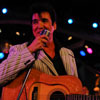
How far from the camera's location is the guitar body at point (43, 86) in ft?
3.46

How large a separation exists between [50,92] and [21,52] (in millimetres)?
330

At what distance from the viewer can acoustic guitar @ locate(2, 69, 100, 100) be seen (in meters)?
1.05

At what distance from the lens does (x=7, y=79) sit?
3.57 feet

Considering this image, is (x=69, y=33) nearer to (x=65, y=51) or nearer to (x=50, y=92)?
(x=65, y=51)

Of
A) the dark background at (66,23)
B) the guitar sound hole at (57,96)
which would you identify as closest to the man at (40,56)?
the guitar sound hole at (57,96)

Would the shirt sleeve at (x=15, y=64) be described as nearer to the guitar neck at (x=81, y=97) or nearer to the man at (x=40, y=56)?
the man at (x=40, y=56)

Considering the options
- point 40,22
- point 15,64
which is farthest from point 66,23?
point 15,64

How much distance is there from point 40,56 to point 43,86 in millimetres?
372

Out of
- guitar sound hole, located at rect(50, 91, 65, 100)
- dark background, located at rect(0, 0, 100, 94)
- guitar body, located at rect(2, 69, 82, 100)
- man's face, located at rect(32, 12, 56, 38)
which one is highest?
dark background, located at rect(0, 0, 100, 94)

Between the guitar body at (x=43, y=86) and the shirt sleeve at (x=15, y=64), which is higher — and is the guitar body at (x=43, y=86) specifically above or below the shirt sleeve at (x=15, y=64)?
below

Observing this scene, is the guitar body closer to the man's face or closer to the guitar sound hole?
the guitar sound hole

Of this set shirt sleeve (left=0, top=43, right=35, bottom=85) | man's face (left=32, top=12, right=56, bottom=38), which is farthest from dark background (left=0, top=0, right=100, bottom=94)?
shirt sleeve (left=0, top=43, right=35, bottom=85)

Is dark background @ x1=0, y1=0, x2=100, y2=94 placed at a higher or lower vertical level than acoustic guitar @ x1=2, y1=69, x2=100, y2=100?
higher

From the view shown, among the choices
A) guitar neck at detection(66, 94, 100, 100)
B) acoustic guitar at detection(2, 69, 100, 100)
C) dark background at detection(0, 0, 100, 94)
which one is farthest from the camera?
dark background at detection(0, 0, 100, 94)
